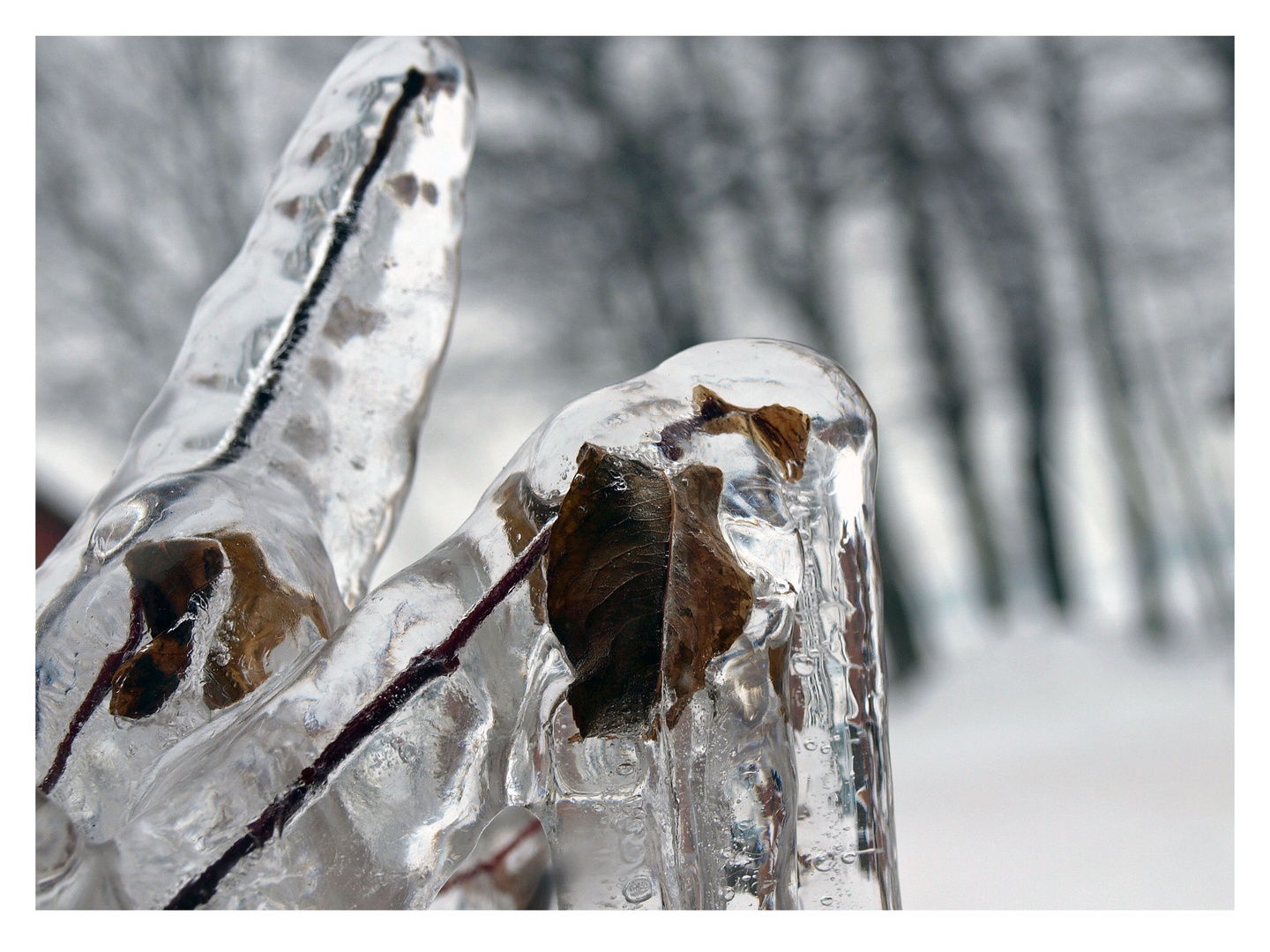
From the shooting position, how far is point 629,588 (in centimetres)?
30

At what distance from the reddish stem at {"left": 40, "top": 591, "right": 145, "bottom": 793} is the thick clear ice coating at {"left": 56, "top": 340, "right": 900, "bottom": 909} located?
2.5 inches

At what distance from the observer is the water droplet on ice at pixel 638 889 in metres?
0.32

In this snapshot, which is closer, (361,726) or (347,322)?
(361,726)

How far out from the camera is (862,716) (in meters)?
0.34

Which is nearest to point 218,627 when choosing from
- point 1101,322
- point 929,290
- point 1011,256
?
point 929,290

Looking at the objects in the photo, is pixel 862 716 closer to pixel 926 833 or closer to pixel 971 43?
pixel 926 833

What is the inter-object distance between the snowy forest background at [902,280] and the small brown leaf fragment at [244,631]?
395 cm

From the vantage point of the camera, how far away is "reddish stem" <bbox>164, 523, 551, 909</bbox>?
28 cm

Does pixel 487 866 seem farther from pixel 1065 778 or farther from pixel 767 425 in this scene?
pixel 1065 778

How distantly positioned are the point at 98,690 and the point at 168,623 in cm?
4

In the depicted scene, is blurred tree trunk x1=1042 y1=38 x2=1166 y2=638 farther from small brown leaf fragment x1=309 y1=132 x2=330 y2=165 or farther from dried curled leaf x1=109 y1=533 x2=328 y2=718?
dried curled leaf x1=109 y1=533 x2=328 y2=718

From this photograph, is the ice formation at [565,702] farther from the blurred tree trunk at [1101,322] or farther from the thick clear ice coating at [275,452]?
the blurred tree trunk at [1101,322]

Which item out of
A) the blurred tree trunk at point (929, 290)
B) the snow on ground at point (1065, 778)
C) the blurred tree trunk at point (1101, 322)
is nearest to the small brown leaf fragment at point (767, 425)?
the snow on ground at point (1065, 778)
